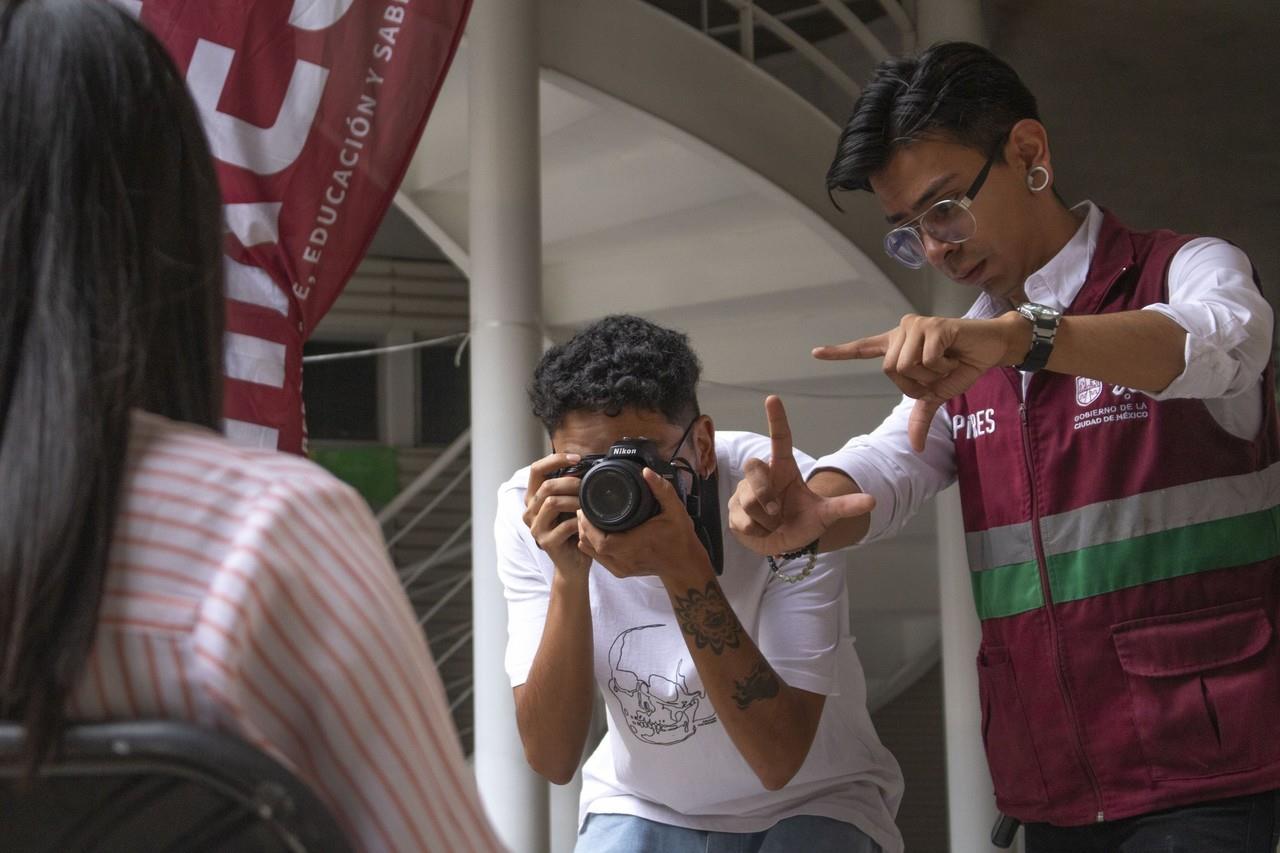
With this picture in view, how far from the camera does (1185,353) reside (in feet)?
5.13

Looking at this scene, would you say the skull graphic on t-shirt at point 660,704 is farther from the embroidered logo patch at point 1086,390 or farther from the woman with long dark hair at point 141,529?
the woman with long dark hair at point 141,529

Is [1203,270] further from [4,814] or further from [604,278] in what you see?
[604,278]

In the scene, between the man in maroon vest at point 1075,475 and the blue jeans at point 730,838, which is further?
the blue jeans at point 730,838

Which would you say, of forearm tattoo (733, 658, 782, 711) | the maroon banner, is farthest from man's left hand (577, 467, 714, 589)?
the maroon banner

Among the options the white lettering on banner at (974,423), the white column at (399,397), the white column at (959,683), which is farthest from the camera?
the white column at (399,397)

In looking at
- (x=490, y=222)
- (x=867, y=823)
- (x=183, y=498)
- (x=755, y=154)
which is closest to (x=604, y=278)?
(x=755, y=154)

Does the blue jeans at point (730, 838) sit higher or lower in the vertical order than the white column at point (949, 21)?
lower

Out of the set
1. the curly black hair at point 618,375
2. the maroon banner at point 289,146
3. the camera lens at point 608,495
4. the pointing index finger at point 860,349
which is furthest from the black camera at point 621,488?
the maroon banner at point 289,146

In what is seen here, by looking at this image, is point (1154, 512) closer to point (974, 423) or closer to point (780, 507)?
point (974, 423)

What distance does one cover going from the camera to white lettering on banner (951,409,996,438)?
1.89 m

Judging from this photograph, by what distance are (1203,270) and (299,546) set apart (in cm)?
131

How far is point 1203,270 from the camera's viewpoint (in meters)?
1.71

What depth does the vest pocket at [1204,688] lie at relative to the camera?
1672 mm

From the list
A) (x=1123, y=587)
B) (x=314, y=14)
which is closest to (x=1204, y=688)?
(x=1123, y=587)
